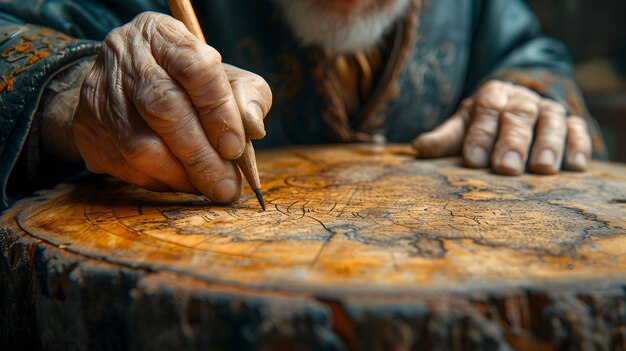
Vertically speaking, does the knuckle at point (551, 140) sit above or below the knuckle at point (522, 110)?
below

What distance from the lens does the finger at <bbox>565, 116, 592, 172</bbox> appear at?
1237 mm

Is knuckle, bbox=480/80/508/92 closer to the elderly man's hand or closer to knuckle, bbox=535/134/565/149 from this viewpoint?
the elderly man's hand

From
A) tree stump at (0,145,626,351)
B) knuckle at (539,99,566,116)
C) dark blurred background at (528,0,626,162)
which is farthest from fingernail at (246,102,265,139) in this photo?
dark blurred background at (528,0,626,162)

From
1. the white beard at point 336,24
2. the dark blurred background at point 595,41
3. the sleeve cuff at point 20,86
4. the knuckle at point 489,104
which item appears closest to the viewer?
the sleeve cuff at point 20,86

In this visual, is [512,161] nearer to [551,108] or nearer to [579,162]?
[579,162]

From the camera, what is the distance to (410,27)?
5.55 ft

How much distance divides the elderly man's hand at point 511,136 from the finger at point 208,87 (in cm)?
62

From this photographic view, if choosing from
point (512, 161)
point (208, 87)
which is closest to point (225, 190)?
point (208, 87)

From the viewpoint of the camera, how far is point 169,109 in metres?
0.82

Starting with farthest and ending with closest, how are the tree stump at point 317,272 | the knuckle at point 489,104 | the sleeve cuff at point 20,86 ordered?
the knuckle at point 489,104, the sleeve cuff at point 20,86, the tree stump at point 317,272

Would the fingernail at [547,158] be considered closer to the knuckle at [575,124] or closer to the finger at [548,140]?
the finger at [548,140]

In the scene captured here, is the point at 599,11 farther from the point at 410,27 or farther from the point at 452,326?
the point at 452,326

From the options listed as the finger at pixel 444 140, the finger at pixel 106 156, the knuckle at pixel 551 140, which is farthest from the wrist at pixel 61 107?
the knuckle at pixel 551 140

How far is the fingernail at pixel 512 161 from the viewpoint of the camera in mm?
1160
